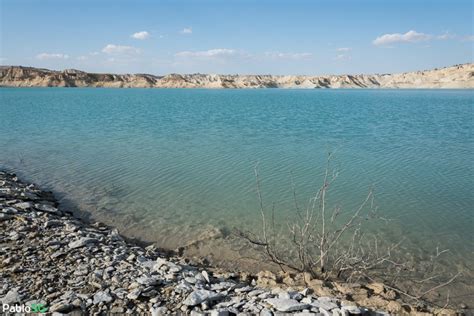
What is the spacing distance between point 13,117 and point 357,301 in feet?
113

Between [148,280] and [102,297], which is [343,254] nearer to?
[148,280]

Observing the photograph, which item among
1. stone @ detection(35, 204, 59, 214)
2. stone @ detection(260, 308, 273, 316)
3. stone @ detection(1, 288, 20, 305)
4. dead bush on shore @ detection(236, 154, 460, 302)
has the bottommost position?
dead bush on shore @ detection(236, 154, 460, 302)

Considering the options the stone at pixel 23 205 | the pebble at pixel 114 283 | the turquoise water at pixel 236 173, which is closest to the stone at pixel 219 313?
the pebble at pixel 114 283

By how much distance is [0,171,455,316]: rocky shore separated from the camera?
4.41m

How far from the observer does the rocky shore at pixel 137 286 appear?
441cm

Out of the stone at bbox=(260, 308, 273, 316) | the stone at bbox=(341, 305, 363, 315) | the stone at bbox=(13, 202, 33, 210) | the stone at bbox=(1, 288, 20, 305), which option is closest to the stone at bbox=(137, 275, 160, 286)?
the stone at bbox=(1, 288, 20, 305)

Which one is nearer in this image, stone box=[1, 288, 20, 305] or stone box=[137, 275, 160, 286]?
stone box=[1, 288, 20, 305]

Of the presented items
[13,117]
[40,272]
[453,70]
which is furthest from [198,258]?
[453,70]

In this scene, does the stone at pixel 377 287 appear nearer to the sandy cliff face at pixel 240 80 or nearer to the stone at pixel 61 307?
the stone at pixel 61 307

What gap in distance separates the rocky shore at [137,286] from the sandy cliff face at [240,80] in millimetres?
140596

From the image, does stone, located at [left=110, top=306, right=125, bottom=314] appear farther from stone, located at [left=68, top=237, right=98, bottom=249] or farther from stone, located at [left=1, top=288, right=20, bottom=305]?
stone, located at [left=68, top=237, right=98, bottom=249]

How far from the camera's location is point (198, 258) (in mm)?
7234

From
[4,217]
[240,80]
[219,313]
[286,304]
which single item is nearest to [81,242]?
[4,217]

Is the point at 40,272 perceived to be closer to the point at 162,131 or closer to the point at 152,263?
the point at 152,263
